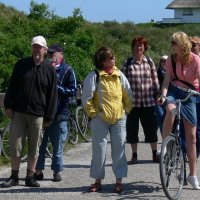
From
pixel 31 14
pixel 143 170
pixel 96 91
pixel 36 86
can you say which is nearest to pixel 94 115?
pixel 96 91

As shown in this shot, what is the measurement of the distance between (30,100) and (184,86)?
1942mm

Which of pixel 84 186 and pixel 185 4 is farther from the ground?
pixel 185 4

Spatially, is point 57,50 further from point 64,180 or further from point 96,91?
point 64,180

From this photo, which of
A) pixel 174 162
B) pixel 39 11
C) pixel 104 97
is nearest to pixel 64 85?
pixel 104 97

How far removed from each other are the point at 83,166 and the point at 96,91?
2.41 meters

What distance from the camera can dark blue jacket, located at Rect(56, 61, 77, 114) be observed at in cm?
892

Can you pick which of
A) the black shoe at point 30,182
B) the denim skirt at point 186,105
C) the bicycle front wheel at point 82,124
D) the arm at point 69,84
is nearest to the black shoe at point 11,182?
the black shoe at point 30,182

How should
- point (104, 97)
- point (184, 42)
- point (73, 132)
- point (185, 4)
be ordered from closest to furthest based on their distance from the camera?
point (184, 42)
point (104, 97)
point (73, 132)
point (185, 4)

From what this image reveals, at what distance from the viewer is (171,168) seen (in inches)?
312

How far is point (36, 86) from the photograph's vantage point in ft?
27.5

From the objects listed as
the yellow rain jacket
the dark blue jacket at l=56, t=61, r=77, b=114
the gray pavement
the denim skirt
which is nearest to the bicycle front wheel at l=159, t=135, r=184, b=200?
the gray pavement

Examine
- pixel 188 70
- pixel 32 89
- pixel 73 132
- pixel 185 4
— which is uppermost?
pixel 185 4

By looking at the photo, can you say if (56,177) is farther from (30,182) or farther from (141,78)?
(141,78)

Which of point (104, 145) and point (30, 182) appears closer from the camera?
point (104, 145)
